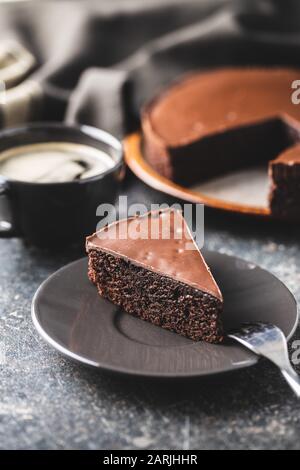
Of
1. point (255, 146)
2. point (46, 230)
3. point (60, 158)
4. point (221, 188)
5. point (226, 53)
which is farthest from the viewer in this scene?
point (226, 53)

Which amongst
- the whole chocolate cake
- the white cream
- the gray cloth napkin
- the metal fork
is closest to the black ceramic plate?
the metal fork

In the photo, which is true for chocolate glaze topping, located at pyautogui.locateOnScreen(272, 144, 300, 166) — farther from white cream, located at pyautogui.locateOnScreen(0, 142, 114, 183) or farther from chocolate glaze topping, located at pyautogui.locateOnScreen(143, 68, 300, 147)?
white cream, located at pyautogui.locateOnScreen(0, 142, 114, 183)

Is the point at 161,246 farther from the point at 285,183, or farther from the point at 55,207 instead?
the point at 285,183

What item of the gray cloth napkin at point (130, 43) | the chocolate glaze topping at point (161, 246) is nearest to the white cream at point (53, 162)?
the chocolate glaze topping at point (161, 246)

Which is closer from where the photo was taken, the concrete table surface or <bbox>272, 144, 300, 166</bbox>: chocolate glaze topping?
the concrete table surface

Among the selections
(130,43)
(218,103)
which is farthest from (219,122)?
(130,43)

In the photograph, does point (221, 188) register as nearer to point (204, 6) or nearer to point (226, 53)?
point (226, 53)

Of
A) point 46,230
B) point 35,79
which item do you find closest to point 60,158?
point 46,230

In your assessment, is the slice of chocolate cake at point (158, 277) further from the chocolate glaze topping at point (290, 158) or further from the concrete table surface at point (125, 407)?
the chocolate glaze topping at point (290, 158)
